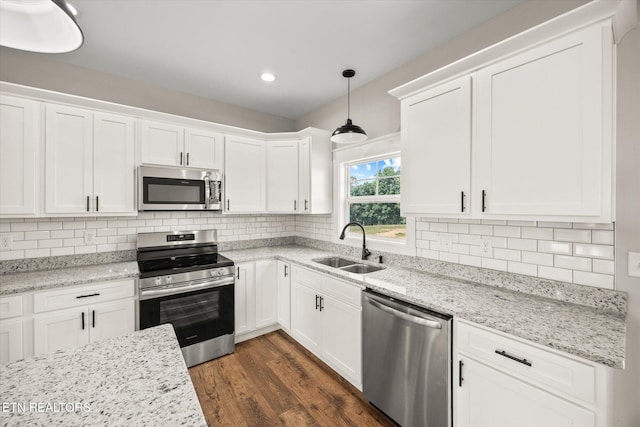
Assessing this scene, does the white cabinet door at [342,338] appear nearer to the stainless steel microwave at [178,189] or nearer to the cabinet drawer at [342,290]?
the cabinet drawer at [342,290]

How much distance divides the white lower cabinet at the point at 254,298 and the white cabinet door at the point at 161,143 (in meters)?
1.32

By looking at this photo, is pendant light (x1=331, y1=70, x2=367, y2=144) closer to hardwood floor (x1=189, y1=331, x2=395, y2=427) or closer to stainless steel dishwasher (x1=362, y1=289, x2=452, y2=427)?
stainless steel dishwasher (x1=362, y1=289, x2=452, y2=427)

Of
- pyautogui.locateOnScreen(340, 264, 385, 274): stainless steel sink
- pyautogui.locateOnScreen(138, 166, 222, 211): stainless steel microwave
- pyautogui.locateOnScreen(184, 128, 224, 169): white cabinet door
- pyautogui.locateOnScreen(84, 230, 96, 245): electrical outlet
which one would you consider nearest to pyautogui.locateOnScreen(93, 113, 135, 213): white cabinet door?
pyautogui.locateOnScreen(138, 166, 222, 211): stainless steel microwave

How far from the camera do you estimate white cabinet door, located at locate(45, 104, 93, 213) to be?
89.8 inches

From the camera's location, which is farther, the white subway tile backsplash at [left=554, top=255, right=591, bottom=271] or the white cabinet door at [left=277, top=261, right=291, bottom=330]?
the white cabinet door at [left=277, top=261, right=291, bottom=330]

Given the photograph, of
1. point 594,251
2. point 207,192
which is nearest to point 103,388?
point 594,251

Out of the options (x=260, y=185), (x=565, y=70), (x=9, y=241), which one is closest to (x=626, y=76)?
(x=565, y=70)

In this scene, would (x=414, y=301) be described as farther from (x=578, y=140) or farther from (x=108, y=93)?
(x=108, y=93)

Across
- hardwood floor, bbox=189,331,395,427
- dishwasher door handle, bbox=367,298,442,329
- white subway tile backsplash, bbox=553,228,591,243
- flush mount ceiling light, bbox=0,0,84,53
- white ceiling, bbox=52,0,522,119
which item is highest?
white ceiling, bbox=52,0,522,119

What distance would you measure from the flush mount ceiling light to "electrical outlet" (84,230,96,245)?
7.63 feet

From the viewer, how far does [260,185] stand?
349 cm

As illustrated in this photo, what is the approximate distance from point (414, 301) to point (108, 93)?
343 cm

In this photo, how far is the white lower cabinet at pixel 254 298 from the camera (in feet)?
9.87

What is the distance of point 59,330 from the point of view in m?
2.12
